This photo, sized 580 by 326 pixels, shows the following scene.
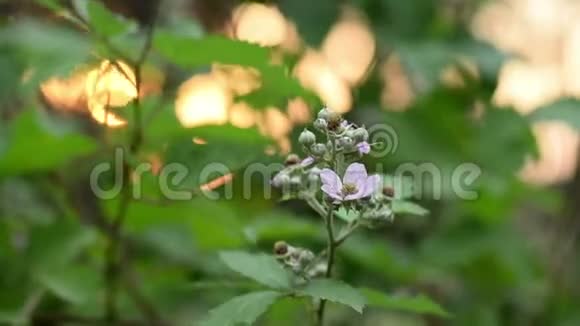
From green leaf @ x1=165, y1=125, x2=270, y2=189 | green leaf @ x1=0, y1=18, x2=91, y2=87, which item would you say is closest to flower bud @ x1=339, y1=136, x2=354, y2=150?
green leaf @ x1=165, y1=125, x2=270, y2=189

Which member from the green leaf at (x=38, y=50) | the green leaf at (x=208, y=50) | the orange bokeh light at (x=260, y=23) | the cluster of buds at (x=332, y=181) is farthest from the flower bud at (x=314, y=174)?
the orange bokeh light at (x=260, y=23)

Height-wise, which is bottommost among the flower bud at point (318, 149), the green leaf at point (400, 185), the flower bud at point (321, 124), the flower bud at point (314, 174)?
the flower bud at point (314, 174)

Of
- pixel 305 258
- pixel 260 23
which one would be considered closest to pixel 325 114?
pixel 305 258

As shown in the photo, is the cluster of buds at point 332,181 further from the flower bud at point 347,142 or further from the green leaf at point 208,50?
the green leaf at point 208,50

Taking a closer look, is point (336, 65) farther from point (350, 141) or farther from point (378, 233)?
point (350, 141)

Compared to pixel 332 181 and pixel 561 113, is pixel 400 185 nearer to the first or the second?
pixel 332 181
